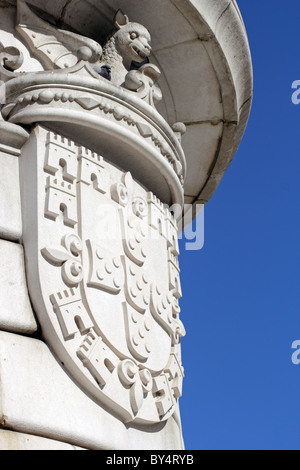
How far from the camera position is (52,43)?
5.08 metres

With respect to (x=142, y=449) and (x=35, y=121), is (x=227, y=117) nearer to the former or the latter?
(x=35, y=121)

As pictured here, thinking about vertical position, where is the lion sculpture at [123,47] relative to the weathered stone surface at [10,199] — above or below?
above

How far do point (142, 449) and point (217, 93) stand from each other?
2666 mm

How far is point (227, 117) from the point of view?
5.96 metres

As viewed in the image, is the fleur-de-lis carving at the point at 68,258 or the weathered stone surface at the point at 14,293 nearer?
the weathered stone surface at the point at 14,293

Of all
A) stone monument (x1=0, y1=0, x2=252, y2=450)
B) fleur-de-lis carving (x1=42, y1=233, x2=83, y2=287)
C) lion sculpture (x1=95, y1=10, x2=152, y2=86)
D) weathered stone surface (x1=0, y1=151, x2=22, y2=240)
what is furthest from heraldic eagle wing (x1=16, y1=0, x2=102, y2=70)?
fleur-de-lis carving (x1=42, y1=233, x2=83, y2=287)

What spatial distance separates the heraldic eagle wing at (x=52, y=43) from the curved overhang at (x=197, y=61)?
0.43 ft

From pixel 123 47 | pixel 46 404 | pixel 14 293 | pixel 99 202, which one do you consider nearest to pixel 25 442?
pixel 46 404

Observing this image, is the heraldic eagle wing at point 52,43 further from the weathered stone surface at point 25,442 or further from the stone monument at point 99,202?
the weathered stone surface at point 25,442

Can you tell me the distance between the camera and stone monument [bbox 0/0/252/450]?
4059 millimetres

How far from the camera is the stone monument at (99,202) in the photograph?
13.3ft

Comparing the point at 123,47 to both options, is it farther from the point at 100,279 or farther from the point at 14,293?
the point at 14,293

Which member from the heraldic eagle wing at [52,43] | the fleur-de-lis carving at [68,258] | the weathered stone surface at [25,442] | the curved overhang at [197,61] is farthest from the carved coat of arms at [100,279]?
the curved overhang at [197,61]

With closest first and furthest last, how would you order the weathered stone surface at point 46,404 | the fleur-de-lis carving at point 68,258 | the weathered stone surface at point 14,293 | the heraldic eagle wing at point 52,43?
the weathered stone surface at point 46,404, the weathered stone surface at point 14,293, the fleur-de-lis carving at point 68,258, the heraldic eagle wing at point 52,43
